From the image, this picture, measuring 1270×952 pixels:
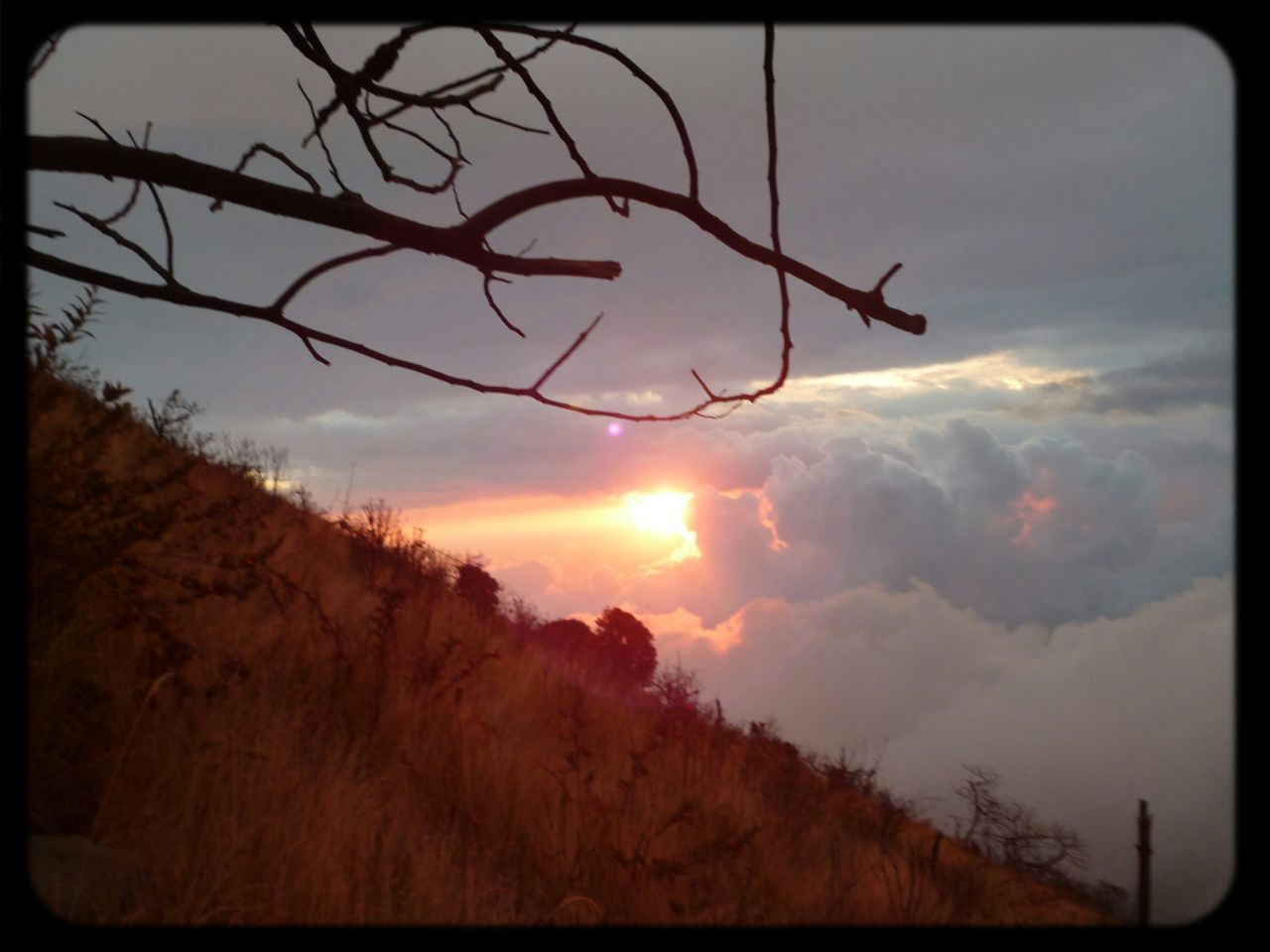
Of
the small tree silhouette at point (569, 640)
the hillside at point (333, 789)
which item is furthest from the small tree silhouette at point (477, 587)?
the hillside at point (333, 789)

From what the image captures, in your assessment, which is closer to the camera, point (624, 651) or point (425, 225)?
point (425, 225)

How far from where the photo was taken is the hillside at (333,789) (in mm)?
2781

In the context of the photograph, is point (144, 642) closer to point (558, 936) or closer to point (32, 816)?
point (32, 816)

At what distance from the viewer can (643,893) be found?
11.6 ft

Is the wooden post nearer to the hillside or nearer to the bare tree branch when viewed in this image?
the hillside

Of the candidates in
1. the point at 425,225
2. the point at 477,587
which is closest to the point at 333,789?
the point at 425,225

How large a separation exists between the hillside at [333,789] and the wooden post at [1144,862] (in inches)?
37.4

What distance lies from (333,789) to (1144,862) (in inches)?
108

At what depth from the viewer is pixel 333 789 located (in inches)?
131

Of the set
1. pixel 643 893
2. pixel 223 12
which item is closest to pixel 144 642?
pixel 643 893

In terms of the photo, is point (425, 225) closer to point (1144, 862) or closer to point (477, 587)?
point (1144, 862)

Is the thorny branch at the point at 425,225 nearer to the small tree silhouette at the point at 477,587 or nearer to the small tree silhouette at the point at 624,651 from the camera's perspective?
the small tree silhouette at the point at 624,651

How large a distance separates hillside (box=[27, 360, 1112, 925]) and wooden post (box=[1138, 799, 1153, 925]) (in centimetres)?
95

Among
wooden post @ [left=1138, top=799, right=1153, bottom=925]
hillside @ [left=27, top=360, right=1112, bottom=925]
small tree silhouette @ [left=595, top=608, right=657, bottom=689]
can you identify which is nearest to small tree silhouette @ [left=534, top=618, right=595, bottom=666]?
small tree silhouette @ [left=595, top=608, right=657, bottom=689]
